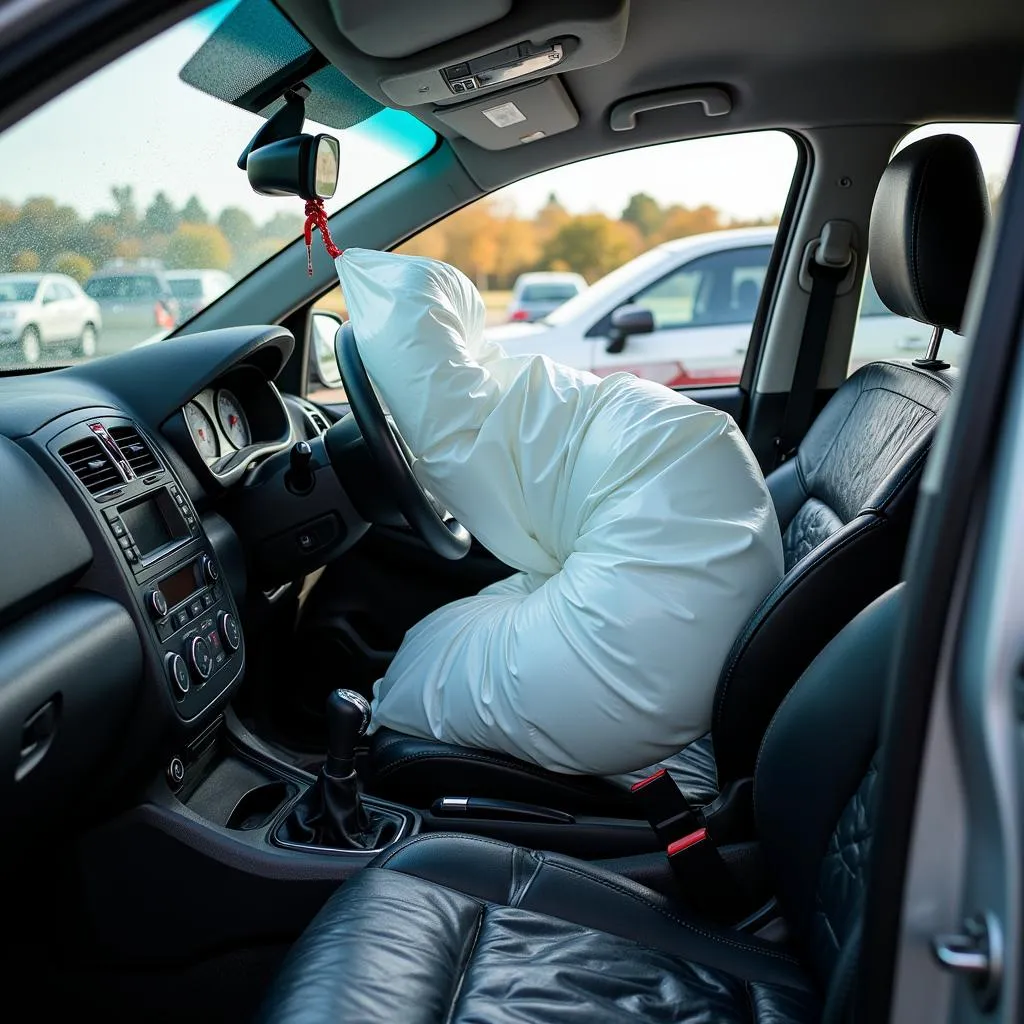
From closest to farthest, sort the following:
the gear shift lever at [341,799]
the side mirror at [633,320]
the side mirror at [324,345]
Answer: the gear shift lever at [341,799] < the side mirror at [324,345] < the side mirror at [633,320]

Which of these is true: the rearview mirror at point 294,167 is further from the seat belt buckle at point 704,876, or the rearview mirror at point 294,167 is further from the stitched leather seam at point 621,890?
the seat belt buckle at point 704,876

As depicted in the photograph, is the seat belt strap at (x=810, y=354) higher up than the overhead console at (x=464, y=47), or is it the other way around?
the overhead console at (x=464, y=47)

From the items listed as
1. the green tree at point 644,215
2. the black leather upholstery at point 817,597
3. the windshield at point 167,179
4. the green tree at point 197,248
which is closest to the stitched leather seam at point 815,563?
the black leather upholstery at point 817,597

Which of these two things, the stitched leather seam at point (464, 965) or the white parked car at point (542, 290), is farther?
the white parked car at point (542, 290)

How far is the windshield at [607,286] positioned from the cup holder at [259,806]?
297cm

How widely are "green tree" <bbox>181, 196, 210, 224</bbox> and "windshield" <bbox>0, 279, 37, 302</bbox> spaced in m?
0.47

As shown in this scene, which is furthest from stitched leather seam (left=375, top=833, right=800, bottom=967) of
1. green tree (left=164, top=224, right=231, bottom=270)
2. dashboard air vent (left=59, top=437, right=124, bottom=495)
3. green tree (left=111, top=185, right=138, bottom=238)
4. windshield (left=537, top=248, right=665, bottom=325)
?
windshield (left=537, top=248, right=665, bottom=325)

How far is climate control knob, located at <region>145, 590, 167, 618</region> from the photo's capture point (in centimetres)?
165

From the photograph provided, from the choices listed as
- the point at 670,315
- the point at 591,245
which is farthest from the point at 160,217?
the point at 591,245

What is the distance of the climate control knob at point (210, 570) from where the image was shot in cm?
188

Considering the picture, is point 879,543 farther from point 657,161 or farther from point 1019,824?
point 657,161

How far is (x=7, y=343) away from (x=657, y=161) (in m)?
1.88

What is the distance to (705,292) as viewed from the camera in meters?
4.69

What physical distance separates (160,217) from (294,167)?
610mm
